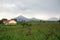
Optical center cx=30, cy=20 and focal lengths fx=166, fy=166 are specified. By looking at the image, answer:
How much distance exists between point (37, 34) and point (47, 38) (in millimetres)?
2975

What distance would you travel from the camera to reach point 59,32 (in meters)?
31.3

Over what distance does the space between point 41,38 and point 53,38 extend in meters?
2.06

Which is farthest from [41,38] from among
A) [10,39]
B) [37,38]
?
[10,39]

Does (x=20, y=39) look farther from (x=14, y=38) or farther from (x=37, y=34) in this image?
(x=37, y=34)

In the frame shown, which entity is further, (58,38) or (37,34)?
(37,34)

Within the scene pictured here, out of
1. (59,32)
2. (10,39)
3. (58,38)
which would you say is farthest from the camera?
(59,32)

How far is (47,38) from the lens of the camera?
29.0 metres

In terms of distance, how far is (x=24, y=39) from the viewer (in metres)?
27.6

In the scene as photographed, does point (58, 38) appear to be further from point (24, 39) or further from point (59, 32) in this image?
point (24, 39)

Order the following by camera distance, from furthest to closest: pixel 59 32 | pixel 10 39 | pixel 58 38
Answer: pixel 59 32 → pixel 58 38 → pixel 10 39

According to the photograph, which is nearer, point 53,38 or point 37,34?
point 53,38

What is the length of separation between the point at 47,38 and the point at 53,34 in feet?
7.54

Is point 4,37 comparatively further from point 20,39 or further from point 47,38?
point 47,38

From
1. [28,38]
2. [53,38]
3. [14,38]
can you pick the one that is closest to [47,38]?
[53,38]
